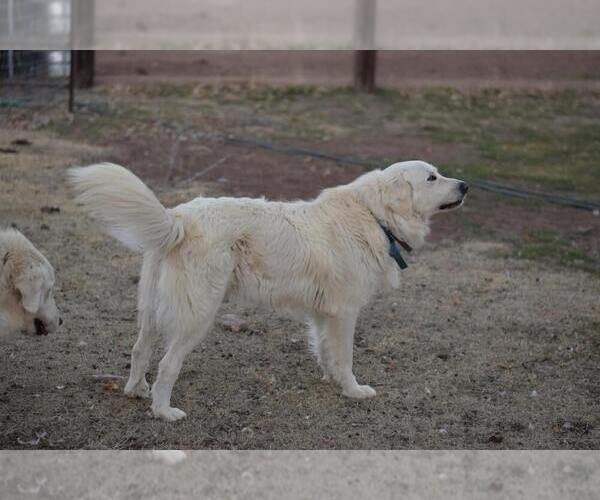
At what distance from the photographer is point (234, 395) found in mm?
4715

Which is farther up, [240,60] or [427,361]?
[240,60]

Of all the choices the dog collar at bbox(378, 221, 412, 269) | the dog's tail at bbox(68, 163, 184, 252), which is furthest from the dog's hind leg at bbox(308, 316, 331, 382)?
the dog's tail at bbox(68, 163, 184, 252)

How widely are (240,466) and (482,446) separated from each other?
1109 millimetres

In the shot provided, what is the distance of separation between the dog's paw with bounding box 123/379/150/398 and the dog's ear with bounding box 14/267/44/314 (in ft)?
2.05

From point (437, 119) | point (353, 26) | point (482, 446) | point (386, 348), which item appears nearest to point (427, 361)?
point (386, 348)

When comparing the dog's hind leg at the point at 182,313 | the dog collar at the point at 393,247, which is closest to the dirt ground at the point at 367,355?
the dog's hind leg at the point at 182,313

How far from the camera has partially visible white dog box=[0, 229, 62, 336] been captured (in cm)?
415

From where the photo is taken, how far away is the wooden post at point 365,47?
544 inches

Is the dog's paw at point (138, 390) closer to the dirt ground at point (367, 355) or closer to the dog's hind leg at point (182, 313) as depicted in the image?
the dirt ground at point (367, 355)

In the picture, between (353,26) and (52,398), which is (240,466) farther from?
(353,26)

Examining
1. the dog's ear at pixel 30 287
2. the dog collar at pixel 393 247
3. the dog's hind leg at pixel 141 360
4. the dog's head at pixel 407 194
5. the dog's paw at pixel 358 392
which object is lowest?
the dog's paw at pixel 358 392

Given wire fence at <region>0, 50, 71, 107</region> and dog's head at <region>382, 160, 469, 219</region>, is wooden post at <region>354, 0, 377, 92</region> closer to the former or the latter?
wire fence at <region>0, 50, 71, 107</region>

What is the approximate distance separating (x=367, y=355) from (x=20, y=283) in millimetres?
2014

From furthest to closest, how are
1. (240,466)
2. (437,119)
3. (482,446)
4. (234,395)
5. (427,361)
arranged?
(437,119), (427,361), (234,395), (482,446), (240,466)
